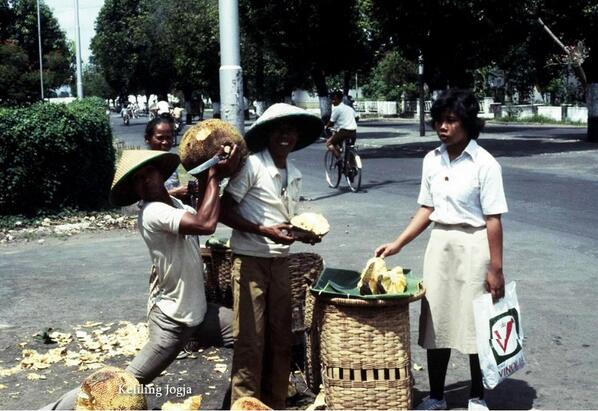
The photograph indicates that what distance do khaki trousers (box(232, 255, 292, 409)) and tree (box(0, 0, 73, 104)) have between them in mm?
20137

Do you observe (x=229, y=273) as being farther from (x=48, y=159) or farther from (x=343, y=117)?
(x=343, y=117)

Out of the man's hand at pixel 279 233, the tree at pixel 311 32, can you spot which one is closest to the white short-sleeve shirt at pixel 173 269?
the man's hand at pixel 279 233

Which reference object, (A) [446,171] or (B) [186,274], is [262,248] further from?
(A) [446,171]

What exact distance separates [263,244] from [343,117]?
12.3 meters

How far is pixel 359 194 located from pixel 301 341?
412 inches

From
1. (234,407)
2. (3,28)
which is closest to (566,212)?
(234,407)

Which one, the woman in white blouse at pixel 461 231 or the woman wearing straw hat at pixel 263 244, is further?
the woman in white blouse at pixel 461 231

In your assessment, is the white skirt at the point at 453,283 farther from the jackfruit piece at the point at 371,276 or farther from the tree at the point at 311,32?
the tree at the point at 311,32

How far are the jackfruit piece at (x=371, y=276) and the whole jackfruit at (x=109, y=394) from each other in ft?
4.44

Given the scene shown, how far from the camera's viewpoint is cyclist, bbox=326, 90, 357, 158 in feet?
54.0

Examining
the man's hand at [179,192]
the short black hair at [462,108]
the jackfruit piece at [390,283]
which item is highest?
the short black hair at [462,108]

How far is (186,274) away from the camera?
434 centimetres

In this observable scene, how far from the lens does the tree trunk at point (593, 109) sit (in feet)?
86.9

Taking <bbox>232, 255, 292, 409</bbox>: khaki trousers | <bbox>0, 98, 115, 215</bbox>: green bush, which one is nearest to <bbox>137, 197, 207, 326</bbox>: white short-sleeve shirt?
<bbox>232, 255, 292, 409</bbox>: khaki trousers
